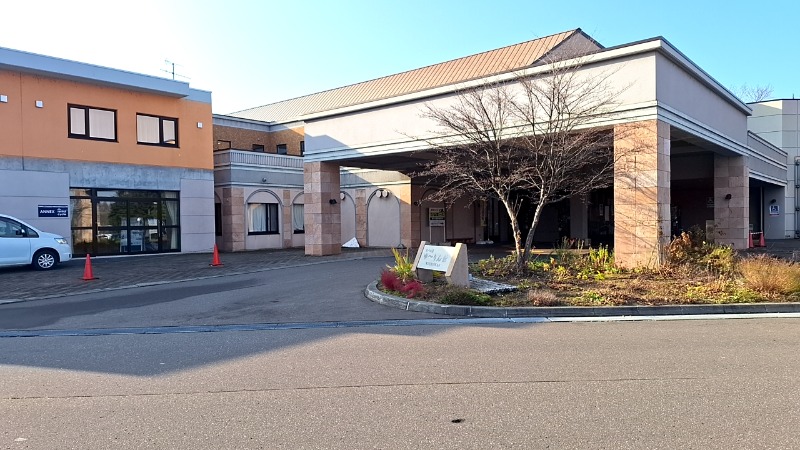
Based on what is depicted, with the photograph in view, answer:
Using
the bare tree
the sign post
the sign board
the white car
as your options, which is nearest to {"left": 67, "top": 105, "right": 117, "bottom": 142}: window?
the white car

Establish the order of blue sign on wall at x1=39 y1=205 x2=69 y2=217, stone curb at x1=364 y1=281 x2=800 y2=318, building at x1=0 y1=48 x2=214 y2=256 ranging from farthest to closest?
blue sign on wall at x1=39 y1=205 x2=69 y2=217 → building at x1=0 y1=48 x2=214 y2=256 → stone curb at x1=364 y1=281 x2=800 y2=318

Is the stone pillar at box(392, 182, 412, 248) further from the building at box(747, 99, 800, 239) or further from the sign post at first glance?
the building at box(747, 99, 800, 239)

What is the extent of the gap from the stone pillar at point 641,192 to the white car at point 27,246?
16.2 meters

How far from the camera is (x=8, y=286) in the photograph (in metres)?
13.8

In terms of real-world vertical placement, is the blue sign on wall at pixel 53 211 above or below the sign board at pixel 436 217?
above

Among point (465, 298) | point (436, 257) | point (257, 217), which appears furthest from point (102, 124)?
point (465, 298)

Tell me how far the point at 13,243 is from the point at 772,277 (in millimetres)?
18773

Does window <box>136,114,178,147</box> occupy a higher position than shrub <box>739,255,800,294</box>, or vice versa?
window <box>136,114,178,147</box>

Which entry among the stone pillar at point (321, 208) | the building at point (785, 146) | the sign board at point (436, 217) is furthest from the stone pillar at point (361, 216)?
the building at point (785, 146)

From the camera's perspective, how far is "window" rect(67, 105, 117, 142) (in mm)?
20609

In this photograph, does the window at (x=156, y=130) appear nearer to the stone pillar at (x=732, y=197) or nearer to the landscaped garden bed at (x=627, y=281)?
the landscaped garden bed at (x=627, y=281)

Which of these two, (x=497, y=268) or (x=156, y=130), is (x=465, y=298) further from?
(x=156, y=130)

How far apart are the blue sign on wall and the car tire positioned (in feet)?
10.4

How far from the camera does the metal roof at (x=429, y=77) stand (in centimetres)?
1972
